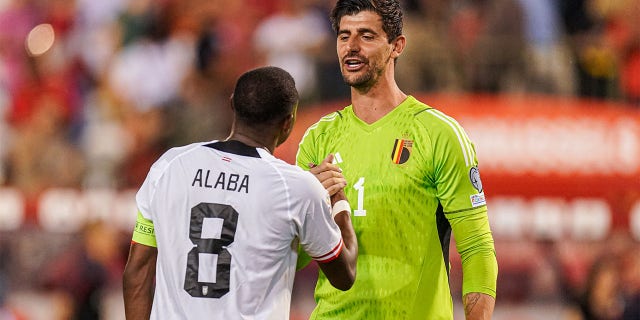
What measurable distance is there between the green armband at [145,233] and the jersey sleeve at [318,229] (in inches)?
24.3

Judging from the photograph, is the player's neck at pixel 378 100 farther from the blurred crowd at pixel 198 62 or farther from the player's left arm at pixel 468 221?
the blurred crowd at pixel 198 62

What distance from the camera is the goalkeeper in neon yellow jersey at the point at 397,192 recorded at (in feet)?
17.3

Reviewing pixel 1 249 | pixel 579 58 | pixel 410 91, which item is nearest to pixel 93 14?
pixel 1 249

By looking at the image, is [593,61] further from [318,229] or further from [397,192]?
[318,229]

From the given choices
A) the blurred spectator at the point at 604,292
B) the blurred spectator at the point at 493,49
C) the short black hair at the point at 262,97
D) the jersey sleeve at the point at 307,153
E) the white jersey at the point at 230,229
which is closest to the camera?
the white jersey at the point at 230,229

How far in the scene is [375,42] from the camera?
18.1ft

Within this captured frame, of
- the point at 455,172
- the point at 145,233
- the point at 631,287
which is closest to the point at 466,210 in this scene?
the point at 455,172

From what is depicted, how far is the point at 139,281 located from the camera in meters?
4.91

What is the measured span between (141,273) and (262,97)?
0.89m

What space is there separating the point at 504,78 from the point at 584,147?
110 cm

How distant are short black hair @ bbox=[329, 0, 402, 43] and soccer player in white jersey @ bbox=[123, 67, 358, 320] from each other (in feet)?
2.41

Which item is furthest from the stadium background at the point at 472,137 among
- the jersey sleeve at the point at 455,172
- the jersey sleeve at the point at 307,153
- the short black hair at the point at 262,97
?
the short black hair at the point at 262,97

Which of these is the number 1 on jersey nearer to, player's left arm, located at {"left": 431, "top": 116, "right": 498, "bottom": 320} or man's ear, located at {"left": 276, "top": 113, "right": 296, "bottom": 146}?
player's left arm, located at {"left": 431, "top": 116, "right": 498, "bottom": 320}

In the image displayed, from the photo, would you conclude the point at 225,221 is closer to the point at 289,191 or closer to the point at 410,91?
the point at 289,191
